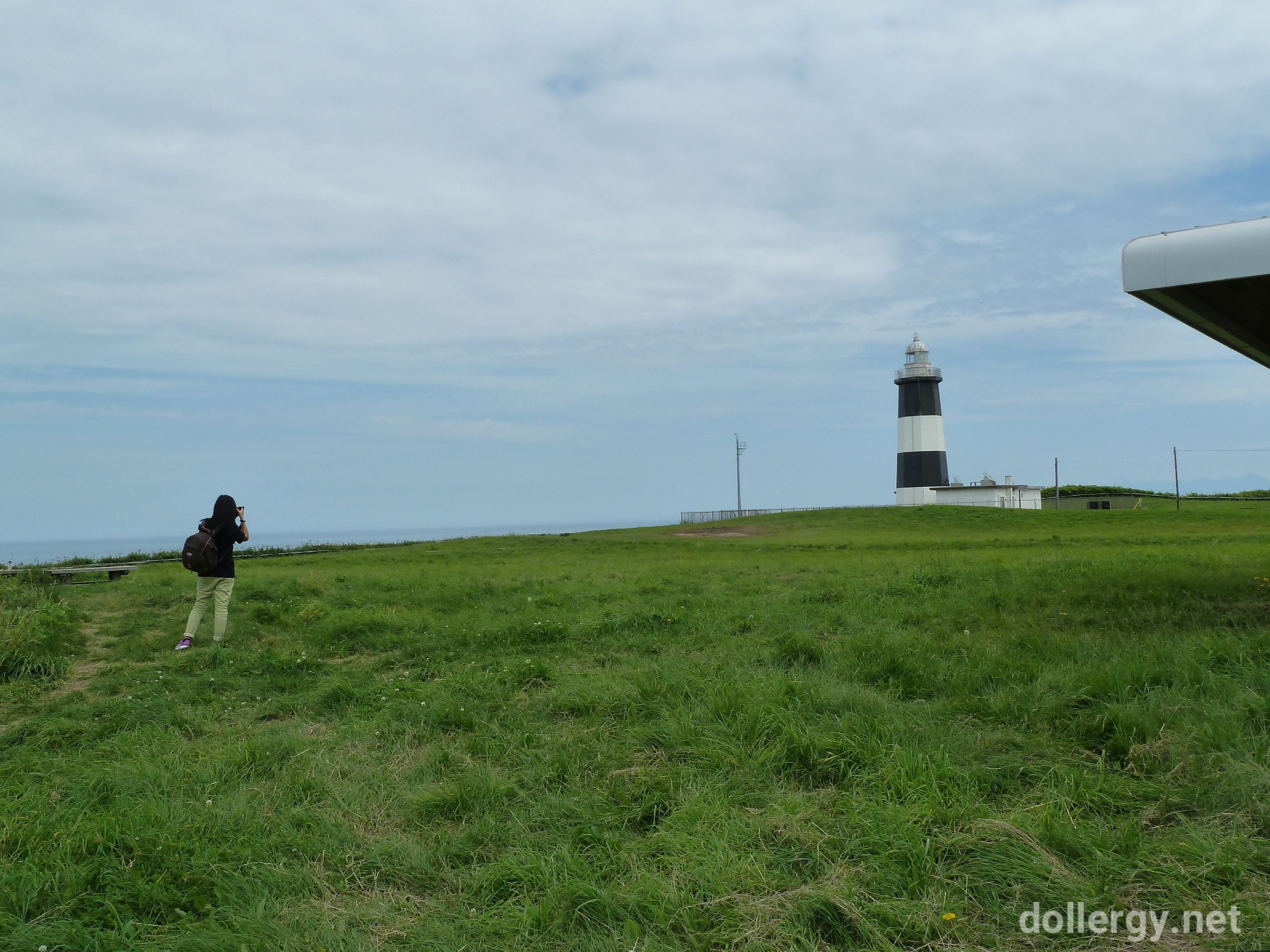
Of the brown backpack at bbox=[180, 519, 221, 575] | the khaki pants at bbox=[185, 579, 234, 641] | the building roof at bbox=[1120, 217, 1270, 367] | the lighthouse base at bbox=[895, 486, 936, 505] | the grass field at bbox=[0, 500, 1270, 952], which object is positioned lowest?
the grass field at bbox=[0, 500, 1270, 952]

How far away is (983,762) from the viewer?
4.97m

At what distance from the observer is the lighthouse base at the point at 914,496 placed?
55.8 metres

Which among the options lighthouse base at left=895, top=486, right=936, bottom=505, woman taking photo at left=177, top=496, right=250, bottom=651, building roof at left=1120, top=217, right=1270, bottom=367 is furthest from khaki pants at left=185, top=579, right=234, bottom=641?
lighthouse base at left=895, top=486, right=936, bottom=505

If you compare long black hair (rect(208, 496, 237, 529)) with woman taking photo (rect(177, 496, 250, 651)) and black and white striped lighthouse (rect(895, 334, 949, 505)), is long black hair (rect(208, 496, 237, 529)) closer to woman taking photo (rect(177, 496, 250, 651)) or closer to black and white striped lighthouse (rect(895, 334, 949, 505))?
woman taking photo (rect(177, 496, 250, 651))

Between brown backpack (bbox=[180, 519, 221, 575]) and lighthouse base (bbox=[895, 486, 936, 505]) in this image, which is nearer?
brown backpack (bbox=[180, 519, 221, 575])

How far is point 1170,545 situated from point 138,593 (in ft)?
79.0

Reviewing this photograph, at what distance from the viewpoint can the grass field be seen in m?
3.69

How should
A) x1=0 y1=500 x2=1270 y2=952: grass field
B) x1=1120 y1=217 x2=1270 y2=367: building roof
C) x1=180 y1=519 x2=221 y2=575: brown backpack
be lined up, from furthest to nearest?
x1=180 y1=519 x2=221 y2=575: brown backpack
x1=1120 y1=217 x2=1270 y2=367: building roof
x1=0 y1=500 x2=1270 y2=952: grass field

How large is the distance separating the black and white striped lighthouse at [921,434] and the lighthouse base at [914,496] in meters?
0.03

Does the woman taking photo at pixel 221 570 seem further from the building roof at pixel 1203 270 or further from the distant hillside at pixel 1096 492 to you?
the distant hillside at pixel 1096 492

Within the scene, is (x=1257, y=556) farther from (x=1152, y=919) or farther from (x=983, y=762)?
(x=1152, y=919)

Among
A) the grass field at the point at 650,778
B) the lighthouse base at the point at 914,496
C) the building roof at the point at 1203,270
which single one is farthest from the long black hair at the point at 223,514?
the lighthouse base at the point at 914,496

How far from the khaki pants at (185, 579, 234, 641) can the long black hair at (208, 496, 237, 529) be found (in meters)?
0.69

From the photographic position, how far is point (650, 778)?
16.6 ft
